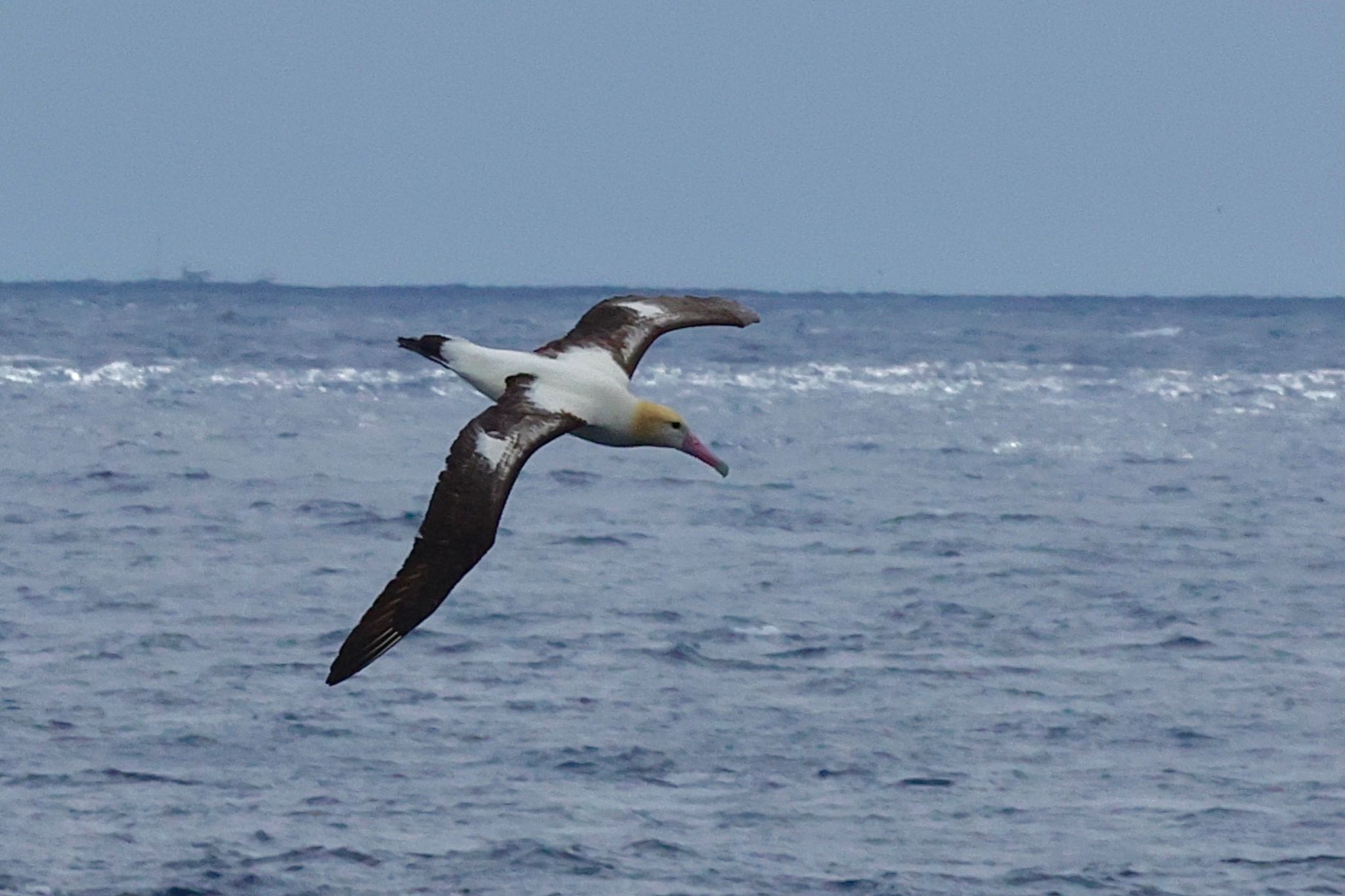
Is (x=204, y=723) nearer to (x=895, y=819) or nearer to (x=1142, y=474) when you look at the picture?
(x=895, y=819)

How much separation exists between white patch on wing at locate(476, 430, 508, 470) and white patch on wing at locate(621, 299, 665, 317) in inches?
88.6

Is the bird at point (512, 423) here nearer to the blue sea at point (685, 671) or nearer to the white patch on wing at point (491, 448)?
the white patch on wing at point (491, 448)

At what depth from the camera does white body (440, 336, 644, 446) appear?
10273 mm

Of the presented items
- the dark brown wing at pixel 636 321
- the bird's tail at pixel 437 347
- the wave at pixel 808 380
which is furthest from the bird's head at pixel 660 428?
the wave at pixel 808 380

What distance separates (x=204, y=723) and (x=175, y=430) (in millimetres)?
22522

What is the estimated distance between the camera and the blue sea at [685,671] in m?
14.8

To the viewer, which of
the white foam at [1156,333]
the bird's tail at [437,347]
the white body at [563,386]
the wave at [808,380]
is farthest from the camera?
the white foam at [1156,333]

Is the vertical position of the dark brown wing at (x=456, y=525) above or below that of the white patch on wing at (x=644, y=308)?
below

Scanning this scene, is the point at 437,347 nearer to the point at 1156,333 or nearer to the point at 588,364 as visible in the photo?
the point at 588,364

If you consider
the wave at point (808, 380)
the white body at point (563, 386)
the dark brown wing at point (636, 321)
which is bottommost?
the wave at point (808, 380)

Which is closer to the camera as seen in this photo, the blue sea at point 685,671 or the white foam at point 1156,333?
the blue sea at point 685,671

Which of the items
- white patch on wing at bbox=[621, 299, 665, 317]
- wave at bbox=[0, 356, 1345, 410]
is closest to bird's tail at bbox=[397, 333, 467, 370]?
white patch on wing at bbox=[621, 299, 665, 317]

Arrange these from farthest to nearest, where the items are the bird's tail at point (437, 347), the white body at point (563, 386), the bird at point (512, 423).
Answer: the bird's tail at point (437, 347)
the white body at point (563, 386)
the bird at point (512, 423)

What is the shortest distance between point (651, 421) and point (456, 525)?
141 cm
